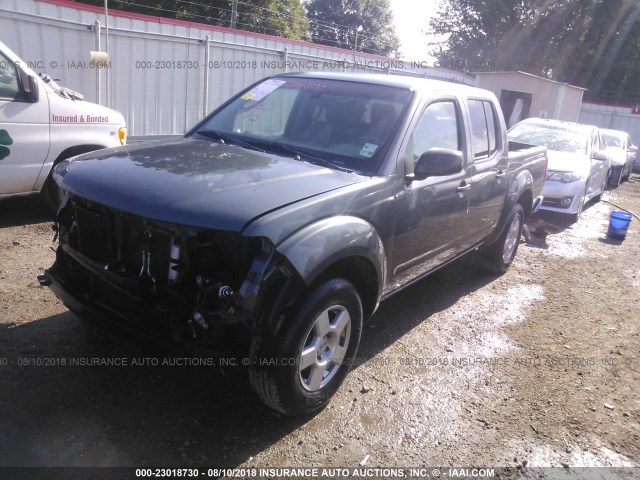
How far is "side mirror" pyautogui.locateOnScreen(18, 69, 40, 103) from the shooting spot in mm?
5363

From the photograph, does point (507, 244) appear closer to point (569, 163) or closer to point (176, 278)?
point (569, 163)

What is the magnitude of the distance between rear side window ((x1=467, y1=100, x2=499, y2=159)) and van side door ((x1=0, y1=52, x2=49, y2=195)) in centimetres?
425

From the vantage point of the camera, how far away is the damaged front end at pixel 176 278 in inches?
104

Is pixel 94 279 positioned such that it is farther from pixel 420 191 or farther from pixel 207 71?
pixel 207 71

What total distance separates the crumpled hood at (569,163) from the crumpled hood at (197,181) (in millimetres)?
6706

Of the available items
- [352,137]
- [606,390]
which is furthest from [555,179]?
[352,137]

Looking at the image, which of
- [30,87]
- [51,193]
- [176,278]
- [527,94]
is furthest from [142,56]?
[527,94]

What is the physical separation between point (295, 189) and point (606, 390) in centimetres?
271

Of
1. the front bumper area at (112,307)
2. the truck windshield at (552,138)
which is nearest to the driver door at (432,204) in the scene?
the front bumper area at (112,307)

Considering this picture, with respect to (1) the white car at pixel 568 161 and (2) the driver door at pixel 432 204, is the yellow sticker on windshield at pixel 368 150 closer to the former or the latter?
(2) the driver door at pixel 432 204

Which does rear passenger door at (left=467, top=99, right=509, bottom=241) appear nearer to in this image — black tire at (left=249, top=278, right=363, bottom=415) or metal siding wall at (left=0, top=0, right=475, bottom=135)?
black tire at (left=249, top=278, right=363, bottom=415)

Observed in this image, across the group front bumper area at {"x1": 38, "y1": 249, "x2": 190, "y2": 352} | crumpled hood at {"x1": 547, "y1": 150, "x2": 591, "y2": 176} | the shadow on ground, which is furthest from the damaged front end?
crumpled hood at {"x1": 547, "y1": 150, "x2": 591, "y2": 176}

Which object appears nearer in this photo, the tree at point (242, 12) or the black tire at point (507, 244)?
the black tire at point (507, 244)

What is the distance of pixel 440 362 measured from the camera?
158 inches
